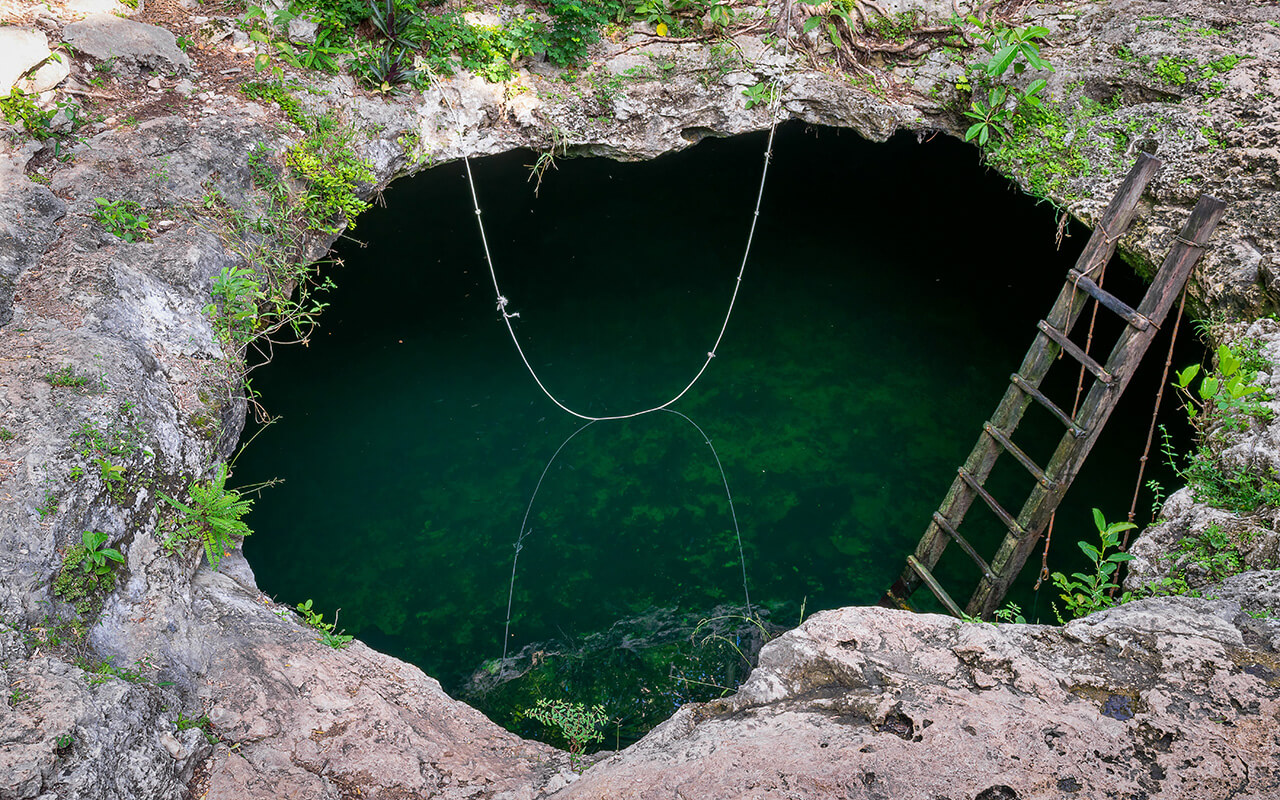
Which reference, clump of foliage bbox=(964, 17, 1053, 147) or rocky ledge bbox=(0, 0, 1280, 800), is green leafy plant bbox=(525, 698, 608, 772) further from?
clump of foliage bbox=(964, 17, 1053, 147)

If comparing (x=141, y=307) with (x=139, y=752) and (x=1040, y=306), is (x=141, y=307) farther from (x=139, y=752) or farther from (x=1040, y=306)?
(x=1040, y=306)

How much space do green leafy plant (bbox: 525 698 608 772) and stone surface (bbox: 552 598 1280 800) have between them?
6.02 feet

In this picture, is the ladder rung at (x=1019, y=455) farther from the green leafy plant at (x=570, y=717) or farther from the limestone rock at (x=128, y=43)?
the limestone rock at (x=128, y=43)

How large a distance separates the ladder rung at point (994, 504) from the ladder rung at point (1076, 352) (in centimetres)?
81

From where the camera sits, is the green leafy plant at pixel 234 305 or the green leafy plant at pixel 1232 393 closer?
the green leafy plant at pixel 1232 393

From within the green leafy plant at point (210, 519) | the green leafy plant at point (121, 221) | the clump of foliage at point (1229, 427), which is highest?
the clump of foliage at point (1229, 427)

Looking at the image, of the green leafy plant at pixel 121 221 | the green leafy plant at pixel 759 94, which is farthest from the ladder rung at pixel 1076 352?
the green leafy plant at pixel 121 221

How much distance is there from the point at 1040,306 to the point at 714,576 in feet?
12.4

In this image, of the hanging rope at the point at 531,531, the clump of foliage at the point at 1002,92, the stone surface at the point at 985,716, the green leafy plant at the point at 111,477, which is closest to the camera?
the stone surface at the point at 985,716

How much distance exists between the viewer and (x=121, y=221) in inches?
134

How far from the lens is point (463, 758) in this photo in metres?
2.50

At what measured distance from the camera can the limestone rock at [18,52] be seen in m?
3.66

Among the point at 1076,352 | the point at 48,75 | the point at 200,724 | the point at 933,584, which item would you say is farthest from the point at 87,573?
the point at 1076,352

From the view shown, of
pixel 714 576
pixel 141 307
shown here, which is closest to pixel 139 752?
pixel 141 307
